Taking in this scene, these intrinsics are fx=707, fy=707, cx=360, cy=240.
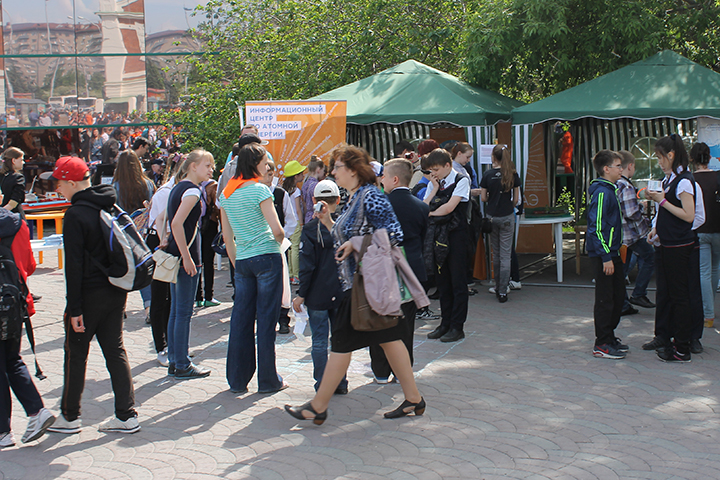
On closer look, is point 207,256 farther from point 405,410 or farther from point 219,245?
point 405,410

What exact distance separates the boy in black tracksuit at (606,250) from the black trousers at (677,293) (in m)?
0.38

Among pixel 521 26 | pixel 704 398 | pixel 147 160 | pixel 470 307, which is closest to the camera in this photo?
pixel 704 398

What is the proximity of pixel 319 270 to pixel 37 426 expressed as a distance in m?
2.04

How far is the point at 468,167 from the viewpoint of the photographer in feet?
29.4

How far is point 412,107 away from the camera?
32.6 feet

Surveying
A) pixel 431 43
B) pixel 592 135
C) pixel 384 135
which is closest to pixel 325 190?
pixel 384 135

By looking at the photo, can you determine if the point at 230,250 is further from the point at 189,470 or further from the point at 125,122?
the point at 125,122

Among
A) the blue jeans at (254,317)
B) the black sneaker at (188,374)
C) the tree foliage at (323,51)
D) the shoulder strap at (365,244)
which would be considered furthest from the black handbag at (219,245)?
the tree foliage at (323,51)

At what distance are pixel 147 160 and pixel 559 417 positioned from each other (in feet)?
48.0

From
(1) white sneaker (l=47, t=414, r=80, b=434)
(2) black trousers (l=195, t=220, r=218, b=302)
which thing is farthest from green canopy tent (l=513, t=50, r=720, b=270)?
(1) white sneaker (l=47, t=414, r=80, b=434)

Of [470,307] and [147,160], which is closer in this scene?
[470,307]

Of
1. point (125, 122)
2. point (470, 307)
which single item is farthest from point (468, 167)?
point (125, 122)

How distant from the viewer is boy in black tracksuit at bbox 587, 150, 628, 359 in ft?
19.3

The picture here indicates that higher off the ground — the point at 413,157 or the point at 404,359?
the point at 413,157
